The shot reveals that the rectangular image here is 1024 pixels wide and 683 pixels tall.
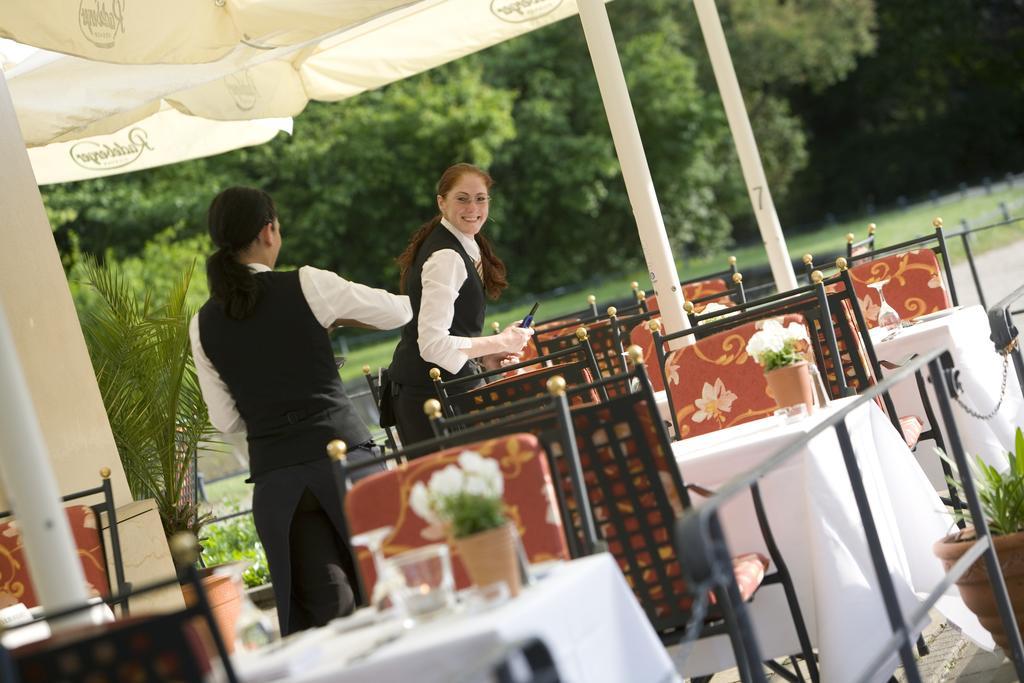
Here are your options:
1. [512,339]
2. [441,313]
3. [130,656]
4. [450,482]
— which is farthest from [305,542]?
[130,656]

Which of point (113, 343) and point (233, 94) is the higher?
point (233, 94)

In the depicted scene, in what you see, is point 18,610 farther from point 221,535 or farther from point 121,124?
point 221,535

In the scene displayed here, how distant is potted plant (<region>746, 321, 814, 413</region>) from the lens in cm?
379

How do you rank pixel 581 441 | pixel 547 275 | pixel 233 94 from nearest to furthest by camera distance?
pixel 581 441
pixel 233 94
pixel 547 275

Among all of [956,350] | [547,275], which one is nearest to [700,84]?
[547,275]

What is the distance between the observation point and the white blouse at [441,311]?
4.44m

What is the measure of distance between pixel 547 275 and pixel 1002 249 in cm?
1101

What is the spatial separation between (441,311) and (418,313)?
11 centimetres

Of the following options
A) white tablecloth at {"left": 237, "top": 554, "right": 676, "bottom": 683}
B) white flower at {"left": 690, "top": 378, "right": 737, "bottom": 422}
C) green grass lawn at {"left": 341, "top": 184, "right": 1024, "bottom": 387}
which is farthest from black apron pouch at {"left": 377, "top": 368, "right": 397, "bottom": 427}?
green grass lawn at {"left": 341, "top": 184, "right": 1024, "bottom": 387}

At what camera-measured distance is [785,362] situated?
12.6 ft

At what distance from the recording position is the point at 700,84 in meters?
35.8

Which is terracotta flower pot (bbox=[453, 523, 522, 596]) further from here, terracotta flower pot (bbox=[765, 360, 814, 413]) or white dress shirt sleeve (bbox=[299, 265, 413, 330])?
terracotta flower pot (bbox=[765, 360, 814, 413])

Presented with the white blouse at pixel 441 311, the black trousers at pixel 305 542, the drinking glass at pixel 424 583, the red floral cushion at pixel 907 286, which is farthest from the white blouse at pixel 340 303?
the red floral cushion at pixel 907 286

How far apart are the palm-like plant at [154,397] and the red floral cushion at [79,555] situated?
174 centimetres
